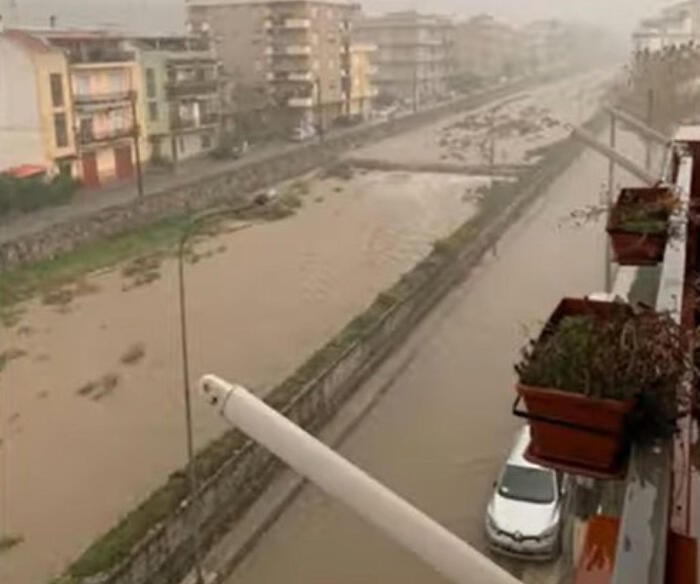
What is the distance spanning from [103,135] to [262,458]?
17.5 ft

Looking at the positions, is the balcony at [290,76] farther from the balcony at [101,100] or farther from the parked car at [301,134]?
the balcony at [101,100]

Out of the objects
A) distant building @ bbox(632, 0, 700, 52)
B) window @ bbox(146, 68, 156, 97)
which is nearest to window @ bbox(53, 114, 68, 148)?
window @ bbox(146, 68, 156, 97)

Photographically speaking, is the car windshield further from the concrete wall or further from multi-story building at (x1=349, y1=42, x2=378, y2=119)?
multi-story building at (x1=349, y1=42, x2=378, y2=119)

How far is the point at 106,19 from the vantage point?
1004 cm

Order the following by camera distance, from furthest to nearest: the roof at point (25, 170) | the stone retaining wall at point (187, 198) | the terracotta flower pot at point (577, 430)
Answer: the roof at point (25, 170)
the stone retaining wall at point (187, 198)
the terracotta flower pot at point (577, 430)

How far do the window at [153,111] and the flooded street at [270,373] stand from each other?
5.69 ft

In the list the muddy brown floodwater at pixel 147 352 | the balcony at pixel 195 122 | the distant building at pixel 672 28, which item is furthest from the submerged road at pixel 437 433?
the distant building at pixel 672 28

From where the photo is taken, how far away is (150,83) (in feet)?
28.1

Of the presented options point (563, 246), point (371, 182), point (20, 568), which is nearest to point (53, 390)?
point (20, 568)

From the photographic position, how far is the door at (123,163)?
→ 8141mm

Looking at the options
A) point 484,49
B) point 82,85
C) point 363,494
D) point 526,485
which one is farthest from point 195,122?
point 484,49

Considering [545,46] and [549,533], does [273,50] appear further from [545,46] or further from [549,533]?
[545,46]

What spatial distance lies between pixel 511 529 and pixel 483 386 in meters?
1.53

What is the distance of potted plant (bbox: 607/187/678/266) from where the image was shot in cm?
115
